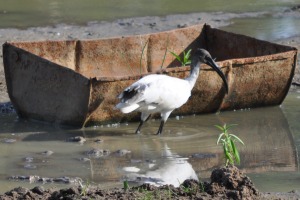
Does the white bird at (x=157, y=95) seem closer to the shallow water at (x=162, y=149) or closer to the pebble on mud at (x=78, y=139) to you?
the shallow water at (x=162, y=149)

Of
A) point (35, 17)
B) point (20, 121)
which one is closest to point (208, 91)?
point (20, 121)

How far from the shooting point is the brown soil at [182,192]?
7121 mm

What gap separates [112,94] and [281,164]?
7.25ft

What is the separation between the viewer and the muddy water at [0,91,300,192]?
8.73m

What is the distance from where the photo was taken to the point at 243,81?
11.3 m

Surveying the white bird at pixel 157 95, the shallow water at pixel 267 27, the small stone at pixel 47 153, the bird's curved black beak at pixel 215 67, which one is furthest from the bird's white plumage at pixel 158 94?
the shallow water at pixel 267 27

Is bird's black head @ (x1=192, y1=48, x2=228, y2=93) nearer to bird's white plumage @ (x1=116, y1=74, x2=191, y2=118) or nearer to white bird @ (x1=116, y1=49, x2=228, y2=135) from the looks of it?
white bird @ (x1=116, y1=49, x2=228, y2=135)

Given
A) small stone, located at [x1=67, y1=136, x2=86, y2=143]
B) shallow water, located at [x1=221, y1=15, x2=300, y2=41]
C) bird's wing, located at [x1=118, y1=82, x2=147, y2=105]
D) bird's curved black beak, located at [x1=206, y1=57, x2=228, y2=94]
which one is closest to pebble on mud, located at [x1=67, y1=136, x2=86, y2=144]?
small stone, located at [x1=67, y1=136, x2=86, y2=143]

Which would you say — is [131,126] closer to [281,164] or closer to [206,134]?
[206,134]

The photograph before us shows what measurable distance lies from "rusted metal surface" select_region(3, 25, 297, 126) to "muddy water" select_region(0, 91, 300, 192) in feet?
0.55

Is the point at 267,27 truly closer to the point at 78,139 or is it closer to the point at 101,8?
the point at 101,8

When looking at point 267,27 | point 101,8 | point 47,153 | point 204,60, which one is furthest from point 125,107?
point 101,8

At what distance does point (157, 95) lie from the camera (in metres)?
10.1

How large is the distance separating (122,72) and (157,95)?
2.13 meters
